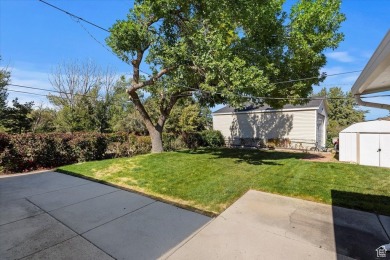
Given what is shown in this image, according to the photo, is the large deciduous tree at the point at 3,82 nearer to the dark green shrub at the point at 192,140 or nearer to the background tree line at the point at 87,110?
the background tree line at the point at 87,110

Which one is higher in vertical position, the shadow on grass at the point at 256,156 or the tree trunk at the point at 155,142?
the tree trunk at the point at 155,142

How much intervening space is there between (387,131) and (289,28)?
650 centimetres

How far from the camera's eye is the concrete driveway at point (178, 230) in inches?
119

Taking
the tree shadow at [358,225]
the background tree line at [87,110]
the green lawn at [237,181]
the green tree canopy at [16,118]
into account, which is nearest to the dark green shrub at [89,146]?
the green lawn at [237,181]

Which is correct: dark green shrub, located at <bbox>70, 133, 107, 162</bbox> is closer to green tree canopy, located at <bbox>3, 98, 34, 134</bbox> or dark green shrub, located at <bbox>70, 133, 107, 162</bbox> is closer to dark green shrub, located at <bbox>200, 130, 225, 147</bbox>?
dark green shrub, located at <bbox>200, 130, 225, 147</bbox>

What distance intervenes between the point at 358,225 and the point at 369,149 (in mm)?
8147

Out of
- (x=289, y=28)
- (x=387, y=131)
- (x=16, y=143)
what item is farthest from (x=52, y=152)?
(x=387, y=131)

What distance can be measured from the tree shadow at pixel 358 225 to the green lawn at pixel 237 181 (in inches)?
0.9

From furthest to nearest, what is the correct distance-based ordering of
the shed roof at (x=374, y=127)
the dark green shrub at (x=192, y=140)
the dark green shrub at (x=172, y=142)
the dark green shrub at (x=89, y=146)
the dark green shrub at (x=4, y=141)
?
the dark green shrub at (x=192, y=140), the dark green shrub at (x=172, y=142), the dark green shrub at (x=89, y=146), the shed roof at (x=374, y=127), the dark green shrub at (x=4, y=141)

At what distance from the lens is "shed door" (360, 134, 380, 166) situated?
970 centimetres

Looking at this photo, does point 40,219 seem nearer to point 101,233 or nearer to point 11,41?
point 101,233

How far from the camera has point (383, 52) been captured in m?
1.95

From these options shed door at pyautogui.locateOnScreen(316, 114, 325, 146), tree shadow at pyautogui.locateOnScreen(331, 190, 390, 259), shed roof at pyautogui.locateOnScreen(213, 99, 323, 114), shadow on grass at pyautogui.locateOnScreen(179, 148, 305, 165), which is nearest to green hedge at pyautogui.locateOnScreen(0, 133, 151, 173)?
shadow on grass at pyautogui.locateOnScreen(179, 148, 305, 165)

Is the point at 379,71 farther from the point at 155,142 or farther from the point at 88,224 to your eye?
the point at 155,142
